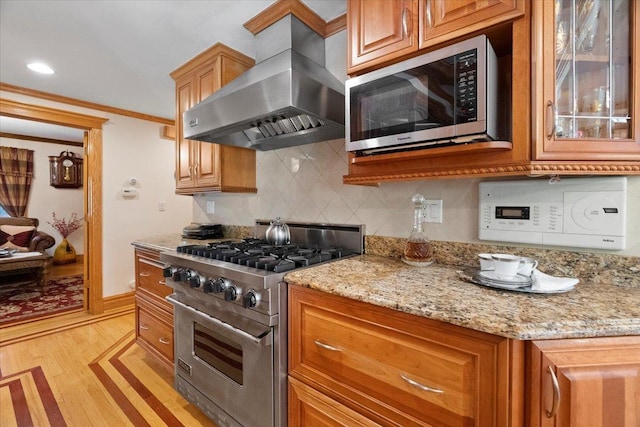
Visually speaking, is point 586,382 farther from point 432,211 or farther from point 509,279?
point 432,211

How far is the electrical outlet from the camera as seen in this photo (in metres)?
1.43

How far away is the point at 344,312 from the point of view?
1003 millimetres

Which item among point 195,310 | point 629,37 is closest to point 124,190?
point 195,310

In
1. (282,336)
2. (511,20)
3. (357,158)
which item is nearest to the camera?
(511,20)

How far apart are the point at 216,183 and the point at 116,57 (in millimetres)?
1220

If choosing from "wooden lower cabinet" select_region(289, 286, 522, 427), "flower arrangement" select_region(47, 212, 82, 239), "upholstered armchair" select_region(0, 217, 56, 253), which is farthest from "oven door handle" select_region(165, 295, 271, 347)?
"flower arrangement" select_region(47, 212, 82, 239)

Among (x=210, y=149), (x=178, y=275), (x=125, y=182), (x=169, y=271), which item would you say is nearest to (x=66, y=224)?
(x=125, y=182)

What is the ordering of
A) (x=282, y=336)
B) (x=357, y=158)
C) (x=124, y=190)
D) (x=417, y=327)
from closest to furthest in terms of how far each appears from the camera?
(x=417, y=327) → (x=282, y=336) → (x=357, y=158) → (x=124, y=190)

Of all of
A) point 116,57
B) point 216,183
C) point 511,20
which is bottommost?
point 216,183

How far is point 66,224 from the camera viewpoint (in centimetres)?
560

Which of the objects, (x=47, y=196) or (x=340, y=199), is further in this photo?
(x=47, y=196)

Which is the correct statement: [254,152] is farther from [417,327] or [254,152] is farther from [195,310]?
[417,327]

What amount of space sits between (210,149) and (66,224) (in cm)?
526

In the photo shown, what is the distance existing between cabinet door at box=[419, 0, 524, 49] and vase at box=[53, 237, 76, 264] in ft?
22.5
